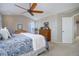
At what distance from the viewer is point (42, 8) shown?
7.14 feet

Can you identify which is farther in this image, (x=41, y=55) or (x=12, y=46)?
(x=41, y=55)

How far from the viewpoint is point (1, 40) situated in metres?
2.05

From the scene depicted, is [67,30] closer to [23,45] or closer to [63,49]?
[63,49]

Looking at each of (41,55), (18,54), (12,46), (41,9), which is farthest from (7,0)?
(41,55)

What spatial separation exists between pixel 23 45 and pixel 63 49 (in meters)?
0.69

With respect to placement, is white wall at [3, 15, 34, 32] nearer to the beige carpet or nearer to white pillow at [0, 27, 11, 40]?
white pillow at [0, 27, 11, 40]

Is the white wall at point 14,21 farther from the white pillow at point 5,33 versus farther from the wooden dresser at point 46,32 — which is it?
the wooden dresser at point 46,32

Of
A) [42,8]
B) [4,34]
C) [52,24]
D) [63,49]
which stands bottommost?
[63,49]

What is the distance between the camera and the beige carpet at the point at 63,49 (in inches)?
86.4

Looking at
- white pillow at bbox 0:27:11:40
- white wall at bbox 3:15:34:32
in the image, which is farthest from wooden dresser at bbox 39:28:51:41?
white pillow at bbox 0:27:11:40

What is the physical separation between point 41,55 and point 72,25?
74cm

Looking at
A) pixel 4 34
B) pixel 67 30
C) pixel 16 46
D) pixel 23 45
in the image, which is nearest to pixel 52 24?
pixel 67 30

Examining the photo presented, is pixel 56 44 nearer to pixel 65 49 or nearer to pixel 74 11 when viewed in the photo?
pixel 65 49

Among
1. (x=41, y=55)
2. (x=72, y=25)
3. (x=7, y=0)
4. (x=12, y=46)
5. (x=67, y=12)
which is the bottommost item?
(x=41, y=55)
